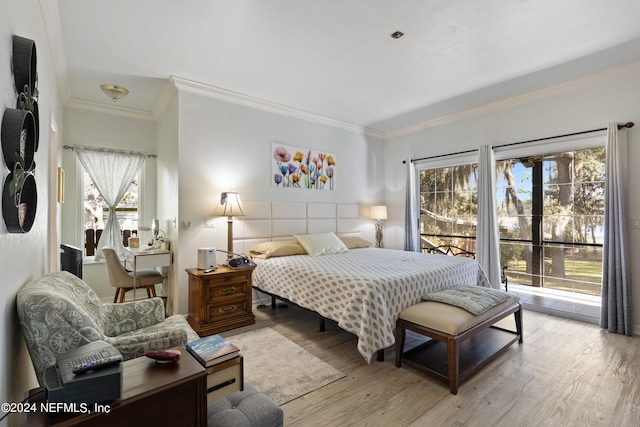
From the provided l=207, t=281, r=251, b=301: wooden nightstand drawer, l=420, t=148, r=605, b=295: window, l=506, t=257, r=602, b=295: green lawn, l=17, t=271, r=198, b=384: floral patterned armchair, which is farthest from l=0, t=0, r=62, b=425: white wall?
l=506, t=257, r=602, b=295: green lawn

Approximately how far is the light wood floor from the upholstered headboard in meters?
1.62

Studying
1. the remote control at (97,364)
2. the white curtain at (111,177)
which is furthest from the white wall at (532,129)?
the remote control at (97,364)

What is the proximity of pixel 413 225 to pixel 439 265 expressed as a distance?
2.03 metres

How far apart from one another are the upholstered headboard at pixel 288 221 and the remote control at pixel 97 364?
2792 mm

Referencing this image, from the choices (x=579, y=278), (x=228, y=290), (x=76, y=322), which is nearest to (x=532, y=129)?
(x=579, y=278)

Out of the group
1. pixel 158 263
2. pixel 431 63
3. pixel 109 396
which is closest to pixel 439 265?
pixel 431 63

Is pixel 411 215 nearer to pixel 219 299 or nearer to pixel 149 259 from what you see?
pixel 219 299

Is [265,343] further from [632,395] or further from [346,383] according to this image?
[632,395]

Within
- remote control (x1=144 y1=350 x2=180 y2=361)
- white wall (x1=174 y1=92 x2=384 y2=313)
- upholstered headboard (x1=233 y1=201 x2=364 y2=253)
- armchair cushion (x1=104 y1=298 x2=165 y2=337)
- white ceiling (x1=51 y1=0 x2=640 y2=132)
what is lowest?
armchair cushion (x1=104 y1=298 x2=165 y2=337)

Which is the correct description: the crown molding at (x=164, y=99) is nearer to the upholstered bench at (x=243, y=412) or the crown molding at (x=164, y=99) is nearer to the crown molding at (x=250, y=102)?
the crown molding at (x=250, y=102)

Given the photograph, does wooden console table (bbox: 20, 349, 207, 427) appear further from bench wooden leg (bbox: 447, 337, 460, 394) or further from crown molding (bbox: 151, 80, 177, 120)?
crown molding (bbox: 151, 80, 177, 120)

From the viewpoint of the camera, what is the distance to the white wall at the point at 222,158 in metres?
3.55

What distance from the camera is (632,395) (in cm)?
206

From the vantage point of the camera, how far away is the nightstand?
10.3 feet
